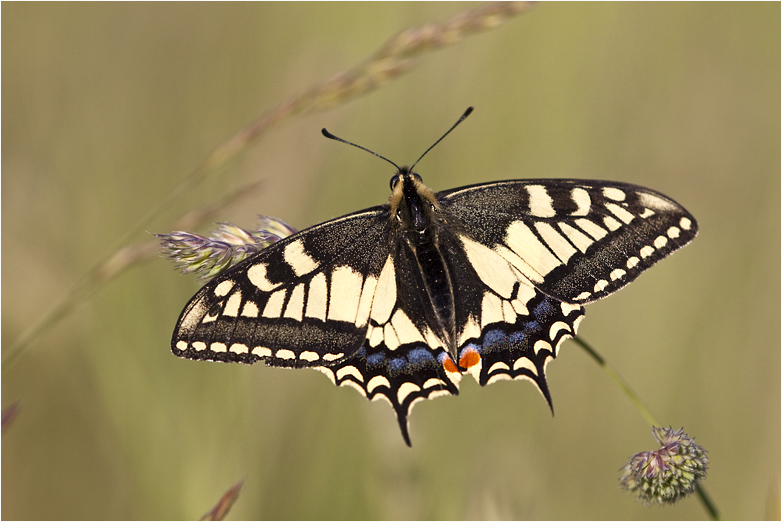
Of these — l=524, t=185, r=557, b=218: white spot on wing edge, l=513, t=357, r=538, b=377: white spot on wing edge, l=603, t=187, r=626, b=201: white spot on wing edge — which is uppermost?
l=524, t=185, r=557, b=218: white spot on wing edge

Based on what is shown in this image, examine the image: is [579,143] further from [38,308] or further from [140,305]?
[38,308]

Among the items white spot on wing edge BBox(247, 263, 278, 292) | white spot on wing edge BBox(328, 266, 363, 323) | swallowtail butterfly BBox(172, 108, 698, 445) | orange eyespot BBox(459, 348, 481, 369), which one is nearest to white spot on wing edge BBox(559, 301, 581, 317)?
swallowtail butterfly BBox(172, 108, 698, 445)

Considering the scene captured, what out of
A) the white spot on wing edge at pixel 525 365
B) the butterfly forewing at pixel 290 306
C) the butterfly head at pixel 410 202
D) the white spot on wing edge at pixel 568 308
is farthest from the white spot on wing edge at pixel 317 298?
the white spot on wing edge at pixel 568 308

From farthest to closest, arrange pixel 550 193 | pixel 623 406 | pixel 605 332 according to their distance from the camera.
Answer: pixel 605 332, pixel 623 406, pixel 550 193

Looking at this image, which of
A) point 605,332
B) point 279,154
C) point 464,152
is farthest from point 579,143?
point 279,154

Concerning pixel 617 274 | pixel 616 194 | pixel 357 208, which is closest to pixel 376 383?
pixel 617 274

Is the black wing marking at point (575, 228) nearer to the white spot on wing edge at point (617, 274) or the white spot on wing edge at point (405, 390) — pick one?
the white spot on wing edge at point (617, 274)

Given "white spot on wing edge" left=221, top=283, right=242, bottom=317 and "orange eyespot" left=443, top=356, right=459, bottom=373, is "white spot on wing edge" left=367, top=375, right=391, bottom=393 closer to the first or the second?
"orange eyespot" left=443, top=356, right=459, bottom=373
